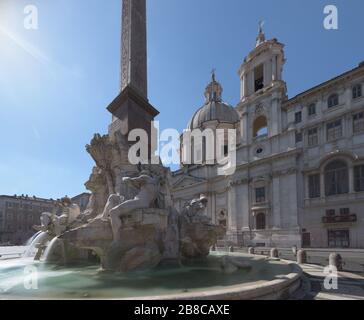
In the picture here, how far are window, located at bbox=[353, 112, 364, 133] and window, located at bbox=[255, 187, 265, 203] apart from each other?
13.2m

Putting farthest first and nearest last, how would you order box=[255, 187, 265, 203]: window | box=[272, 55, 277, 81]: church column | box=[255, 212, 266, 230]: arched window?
1. box=[272, 55, 277, 81]: church column
2. box=[255, 187, 265, 203]: window
3. box=[255, 212, 266, 230]: arched window

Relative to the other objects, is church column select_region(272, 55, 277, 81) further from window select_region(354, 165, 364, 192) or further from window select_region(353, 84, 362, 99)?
window select_region(354, 165, 364, 192)

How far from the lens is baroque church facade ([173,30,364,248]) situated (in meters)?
29.8

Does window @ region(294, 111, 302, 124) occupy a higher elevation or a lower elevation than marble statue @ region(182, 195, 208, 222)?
higher

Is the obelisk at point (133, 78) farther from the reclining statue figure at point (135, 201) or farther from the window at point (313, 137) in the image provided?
the window at point (313, 137)

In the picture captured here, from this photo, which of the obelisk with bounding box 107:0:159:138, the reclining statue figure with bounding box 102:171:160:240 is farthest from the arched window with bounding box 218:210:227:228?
the reclining statue figure with bounding box 102:171:160:240

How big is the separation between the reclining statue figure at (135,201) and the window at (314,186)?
1094 inches

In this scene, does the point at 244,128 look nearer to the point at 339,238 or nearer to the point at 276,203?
the point at 276,203

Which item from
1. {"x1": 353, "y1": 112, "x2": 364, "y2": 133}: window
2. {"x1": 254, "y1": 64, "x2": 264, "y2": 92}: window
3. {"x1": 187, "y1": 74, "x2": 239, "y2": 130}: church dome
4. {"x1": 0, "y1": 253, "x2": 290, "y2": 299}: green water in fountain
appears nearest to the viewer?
{"x1": 0, "y1": 253, "x2": 290, "y2": 299}: green water in fountain

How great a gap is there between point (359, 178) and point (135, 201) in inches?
1098

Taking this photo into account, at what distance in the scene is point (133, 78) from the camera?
42.7ft

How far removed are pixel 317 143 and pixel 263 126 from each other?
Result: 11344mm

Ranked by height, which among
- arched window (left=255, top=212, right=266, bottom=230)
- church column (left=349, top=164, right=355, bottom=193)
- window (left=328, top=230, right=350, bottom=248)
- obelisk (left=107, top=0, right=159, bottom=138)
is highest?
obelisk (left=107, top=0, right=159, bottom=138)

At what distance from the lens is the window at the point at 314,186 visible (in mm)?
32188
